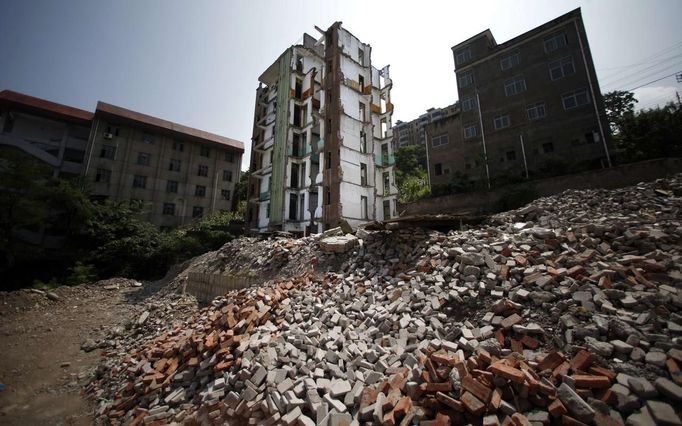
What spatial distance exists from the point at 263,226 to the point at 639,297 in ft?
83.4

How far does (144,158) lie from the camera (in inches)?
1240

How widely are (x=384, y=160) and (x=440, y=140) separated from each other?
652 cm

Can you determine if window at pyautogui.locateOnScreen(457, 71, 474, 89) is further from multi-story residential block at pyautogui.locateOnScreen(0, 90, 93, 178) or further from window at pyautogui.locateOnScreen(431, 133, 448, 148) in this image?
multi-story residential block at pyautogui.locateOnScreen(0, 90, 93, 178)

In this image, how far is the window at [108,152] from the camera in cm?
2927

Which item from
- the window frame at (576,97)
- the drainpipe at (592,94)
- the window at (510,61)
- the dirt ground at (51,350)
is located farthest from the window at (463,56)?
the dirt ground at (51,350)

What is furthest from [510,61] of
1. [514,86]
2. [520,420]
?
[520,420]

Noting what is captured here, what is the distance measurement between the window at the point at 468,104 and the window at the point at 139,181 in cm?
3672

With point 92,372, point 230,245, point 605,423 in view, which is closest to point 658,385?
point 605,423

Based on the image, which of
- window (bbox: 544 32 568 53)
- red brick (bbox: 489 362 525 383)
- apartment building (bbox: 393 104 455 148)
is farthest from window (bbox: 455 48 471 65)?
apartment building (bbox: 393 104 455 148)

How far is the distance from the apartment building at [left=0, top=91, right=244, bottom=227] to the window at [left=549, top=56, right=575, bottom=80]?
123 feet

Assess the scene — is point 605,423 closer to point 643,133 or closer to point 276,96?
point 643,133

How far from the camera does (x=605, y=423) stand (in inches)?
110

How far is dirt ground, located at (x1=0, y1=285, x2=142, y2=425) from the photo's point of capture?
6.53 m

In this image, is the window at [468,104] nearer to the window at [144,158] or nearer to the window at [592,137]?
the window at [592,137]
